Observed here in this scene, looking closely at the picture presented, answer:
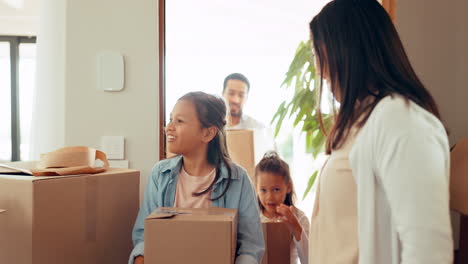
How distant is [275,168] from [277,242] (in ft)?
1.26

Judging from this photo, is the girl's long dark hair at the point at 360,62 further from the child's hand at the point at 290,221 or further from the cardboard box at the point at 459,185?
the child's hand at the point at 290,221

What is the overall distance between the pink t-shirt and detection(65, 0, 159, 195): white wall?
0.46 meters

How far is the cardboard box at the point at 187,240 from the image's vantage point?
3.48ft

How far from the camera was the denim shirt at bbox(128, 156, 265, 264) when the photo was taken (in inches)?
53.4

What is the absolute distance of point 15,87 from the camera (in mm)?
3939

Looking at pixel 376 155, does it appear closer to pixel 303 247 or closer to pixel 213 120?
pixel 213 120

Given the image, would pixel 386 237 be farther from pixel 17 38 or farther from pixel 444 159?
pixel 17 38

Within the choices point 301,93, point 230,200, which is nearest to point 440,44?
point 301,93

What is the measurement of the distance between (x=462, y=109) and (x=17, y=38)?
3818mm

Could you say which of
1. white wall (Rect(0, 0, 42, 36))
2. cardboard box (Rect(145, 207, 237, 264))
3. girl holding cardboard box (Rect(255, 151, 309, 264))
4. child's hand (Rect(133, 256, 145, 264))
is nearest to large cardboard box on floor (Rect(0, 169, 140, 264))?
child's hand (Rect(133, 256, 145, 264))

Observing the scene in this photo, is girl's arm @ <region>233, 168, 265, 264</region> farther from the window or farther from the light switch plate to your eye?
the window

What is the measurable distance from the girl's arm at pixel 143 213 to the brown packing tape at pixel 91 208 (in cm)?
14

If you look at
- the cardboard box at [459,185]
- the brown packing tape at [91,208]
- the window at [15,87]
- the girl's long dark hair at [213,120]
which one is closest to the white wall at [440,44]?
the cardboard box at [459,185]

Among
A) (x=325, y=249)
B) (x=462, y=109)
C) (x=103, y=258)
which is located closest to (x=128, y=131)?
(x=103, y=258)
